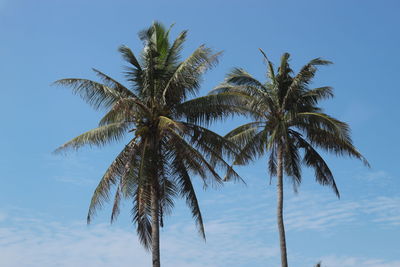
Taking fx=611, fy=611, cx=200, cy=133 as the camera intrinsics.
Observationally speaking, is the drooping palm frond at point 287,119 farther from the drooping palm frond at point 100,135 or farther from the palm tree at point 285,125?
the drooping palm frond at point 100,135

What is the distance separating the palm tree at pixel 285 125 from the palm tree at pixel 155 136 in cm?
451

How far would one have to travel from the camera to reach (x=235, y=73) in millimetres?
29453

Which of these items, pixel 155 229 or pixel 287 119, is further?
pixel 287 119

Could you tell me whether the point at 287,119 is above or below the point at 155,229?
above

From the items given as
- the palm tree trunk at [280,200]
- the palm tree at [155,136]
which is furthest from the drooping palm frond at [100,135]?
the palm tree trunk at [280,200]

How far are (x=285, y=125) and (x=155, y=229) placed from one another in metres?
8.90

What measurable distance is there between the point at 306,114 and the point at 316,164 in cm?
314

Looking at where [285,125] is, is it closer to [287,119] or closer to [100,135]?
[287,119]

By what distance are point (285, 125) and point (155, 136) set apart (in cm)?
753

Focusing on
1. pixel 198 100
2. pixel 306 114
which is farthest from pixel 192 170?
pixel 306 114

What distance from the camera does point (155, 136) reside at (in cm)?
2306

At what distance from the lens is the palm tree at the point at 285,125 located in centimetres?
2789

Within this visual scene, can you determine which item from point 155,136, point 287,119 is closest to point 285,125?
point 287,119

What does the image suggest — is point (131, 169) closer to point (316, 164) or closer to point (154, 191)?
point (154, 191)
